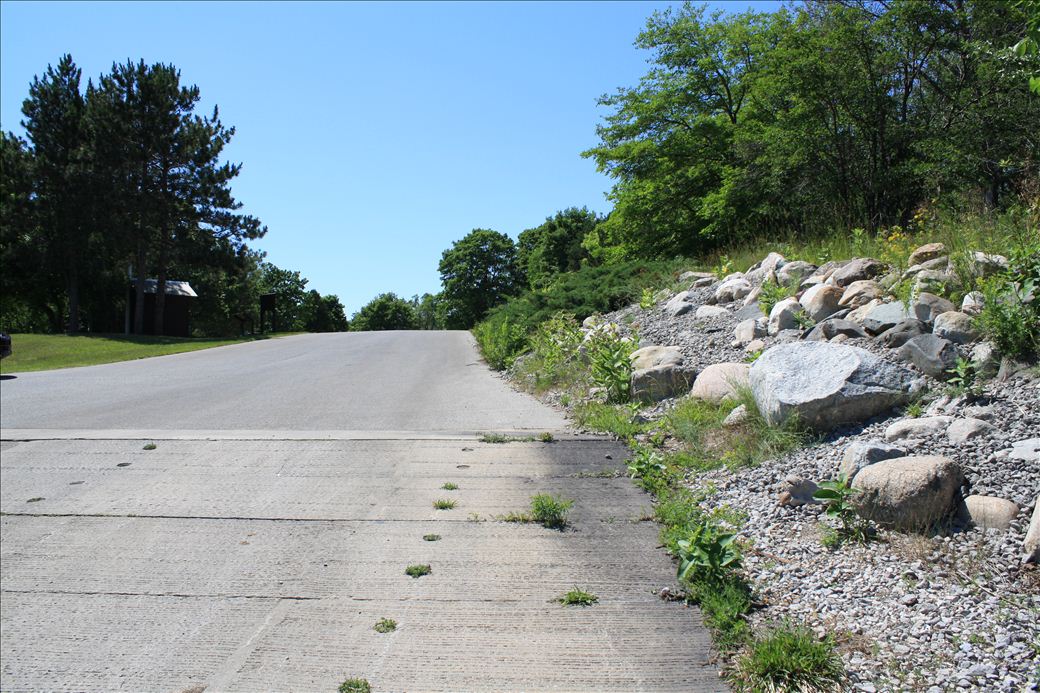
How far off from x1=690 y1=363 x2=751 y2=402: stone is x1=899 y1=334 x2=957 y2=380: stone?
1.44 m

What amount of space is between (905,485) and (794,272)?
596cm

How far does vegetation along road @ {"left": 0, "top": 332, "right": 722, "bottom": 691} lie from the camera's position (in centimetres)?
386

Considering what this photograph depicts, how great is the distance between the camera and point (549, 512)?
17.9 feet

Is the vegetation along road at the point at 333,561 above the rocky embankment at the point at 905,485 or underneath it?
underneath

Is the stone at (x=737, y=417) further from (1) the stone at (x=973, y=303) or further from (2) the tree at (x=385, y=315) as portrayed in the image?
(2) the tree at (x=385, y=315)

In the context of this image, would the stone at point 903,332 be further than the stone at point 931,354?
Yes

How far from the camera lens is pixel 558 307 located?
1545 cm

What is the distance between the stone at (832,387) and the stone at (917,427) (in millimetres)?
499

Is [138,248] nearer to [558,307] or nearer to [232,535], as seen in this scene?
[558,307]

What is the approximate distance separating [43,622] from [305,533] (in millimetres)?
1714

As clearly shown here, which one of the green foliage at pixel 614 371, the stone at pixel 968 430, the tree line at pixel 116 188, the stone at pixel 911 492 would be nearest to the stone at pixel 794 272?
the green foliage at pixel 614 371

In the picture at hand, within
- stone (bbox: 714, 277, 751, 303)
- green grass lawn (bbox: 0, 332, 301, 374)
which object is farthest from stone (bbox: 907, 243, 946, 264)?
green grass lawn (bbox: 0, 332, 301, 374)

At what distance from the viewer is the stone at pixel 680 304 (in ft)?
37.2

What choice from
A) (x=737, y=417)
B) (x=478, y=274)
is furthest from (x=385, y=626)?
(x=478, y=274)
